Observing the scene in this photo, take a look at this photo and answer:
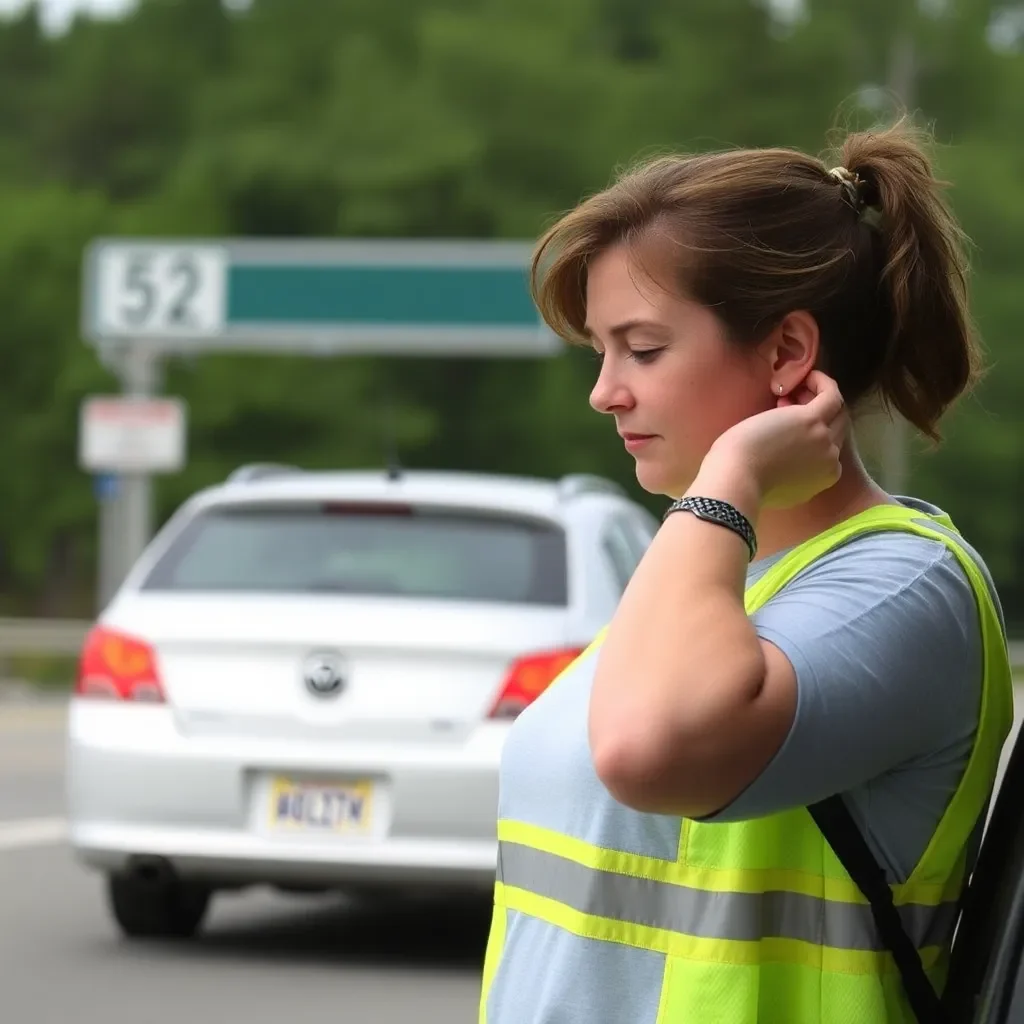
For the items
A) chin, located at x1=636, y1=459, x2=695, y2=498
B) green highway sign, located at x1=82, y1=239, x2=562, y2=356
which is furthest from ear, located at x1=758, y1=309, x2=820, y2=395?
green highway sign, located at x1=82, y1=239, x2=562, y2=356

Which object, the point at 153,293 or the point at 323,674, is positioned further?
the point at 153,293

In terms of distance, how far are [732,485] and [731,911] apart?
35cm

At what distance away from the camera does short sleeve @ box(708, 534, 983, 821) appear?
1943 mm

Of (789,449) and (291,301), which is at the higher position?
(789,449)

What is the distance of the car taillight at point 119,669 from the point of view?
7.67m

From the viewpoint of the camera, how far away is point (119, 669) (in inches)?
304

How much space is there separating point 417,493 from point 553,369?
161 feet

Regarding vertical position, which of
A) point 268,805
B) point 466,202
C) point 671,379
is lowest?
point 268,805

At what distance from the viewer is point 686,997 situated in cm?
203

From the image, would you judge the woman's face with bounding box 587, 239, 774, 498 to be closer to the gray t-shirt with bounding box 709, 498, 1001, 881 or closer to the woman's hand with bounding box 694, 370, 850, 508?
the woman's hand with bounding box 694, 370, 850, 508

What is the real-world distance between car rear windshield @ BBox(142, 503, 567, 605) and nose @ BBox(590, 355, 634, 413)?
5.51 metres

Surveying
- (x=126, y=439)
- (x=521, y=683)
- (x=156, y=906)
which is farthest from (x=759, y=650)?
(x=126, y=439)

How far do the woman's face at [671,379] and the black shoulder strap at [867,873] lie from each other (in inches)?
14.2

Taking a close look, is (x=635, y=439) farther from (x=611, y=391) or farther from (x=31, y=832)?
(x=31, y=832)
